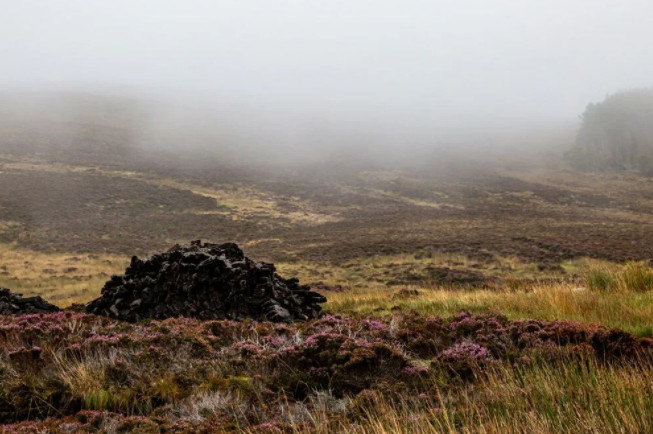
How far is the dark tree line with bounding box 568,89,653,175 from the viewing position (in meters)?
86.1

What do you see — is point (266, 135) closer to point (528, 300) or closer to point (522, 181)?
point (522, 181)

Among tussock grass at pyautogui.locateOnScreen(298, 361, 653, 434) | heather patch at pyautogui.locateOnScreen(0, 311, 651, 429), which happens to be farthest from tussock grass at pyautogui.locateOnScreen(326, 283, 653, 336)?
tussock grass at pyautogui.locateOnScreen(298, 361, 653, 434)

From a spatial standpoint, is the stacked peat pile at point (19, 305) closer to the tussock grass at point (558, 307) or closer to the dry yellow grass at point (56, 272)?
the tussock grass at point (558, 307)

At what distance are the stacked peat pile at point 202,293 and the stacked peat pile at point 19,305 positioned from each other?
1.37 m

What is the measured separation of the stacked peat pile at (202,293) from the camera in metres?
9.24

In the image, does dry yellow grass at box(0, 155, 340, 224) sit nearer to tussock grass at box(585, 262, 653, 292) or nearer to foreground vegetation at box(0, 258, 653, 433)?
tussock grass at box(585, 262, 653, 292)

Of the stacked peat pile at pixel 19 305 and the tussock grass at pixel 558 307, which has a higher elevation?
the tussock grass at pixel 558 307

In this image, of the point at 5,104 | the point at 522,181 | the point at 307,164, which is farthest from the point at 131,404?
the point at 5,104

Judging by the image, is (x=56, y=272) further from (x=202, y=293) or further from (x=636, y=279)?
(x=636, y=279)

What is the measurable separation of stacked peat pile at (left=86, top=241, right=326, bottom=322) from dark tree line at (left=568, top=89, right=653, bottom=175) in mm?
94173

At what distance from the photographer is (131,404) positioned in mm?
4090

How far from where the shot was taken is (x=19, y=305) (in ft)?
33.5

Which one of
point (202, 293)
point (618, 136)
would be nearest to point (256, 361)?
point (202, 293)

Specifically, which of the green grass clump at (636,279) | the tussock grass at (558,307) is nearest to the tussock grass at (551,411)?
the tussock grass at (558,307)
